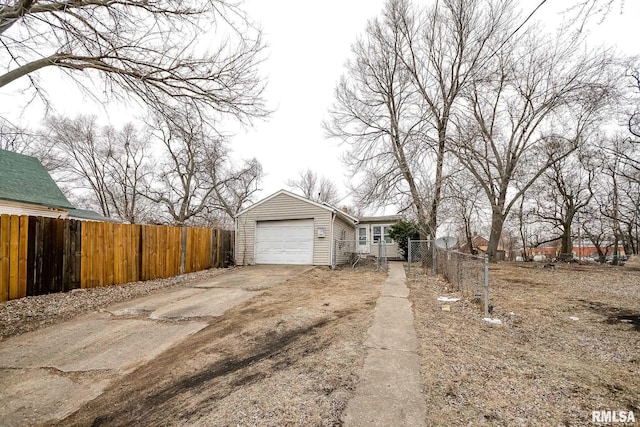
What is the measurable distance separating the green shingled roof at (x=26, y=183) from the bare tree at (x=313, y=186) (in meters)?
23.6

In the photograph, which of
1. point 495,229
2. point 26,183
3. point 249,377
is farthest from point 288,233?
point 26,183

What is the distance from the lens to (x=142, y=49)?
13.8 feet

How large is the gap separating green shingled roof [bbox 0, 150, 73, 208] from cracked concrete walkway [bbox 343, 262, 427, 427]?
14834 millimetres

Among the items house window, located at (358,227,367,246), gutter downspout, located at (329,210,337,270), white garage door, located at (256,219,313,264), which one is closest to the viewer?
gutter downspout, located at (329,210,337,270)

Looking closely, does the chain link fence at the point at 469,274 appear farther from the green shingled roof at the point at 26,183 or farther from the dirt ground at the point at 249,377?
the green shingled roof at the point at 26,183

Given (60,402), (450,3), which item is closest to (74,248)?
(60,402)

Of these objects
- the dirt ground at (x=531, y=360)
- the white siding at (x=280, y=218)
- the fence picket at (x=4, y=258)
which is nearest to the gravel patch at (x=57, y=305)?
the fence picket at (x=4, y=258)

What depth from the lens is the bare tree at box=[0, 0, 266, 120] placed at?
3854mm

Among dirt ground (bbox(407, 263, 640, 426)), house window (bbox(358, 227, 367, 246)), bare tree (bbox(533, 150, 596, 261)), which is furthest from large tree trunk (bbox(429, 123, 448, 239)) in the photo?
bare tree (bbox(533, 150, 596, 261))

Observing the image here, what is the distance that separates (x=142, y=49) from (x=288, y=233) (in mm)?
9133

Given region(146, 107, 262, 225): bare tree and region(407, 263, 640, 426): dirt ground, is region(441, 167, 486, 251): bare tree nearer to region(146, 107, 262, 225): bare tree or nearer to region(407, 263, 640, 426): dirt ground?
region(407, 263, 640, 426): dirt ground

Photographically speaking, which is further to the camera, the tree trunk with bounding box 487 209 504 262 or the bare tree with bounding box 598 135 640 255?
the bare tree with bounding box 598 135 640 255

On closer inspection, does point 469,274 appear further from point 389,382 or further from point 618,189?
point 618,189

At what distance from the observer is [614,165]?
663 inches
